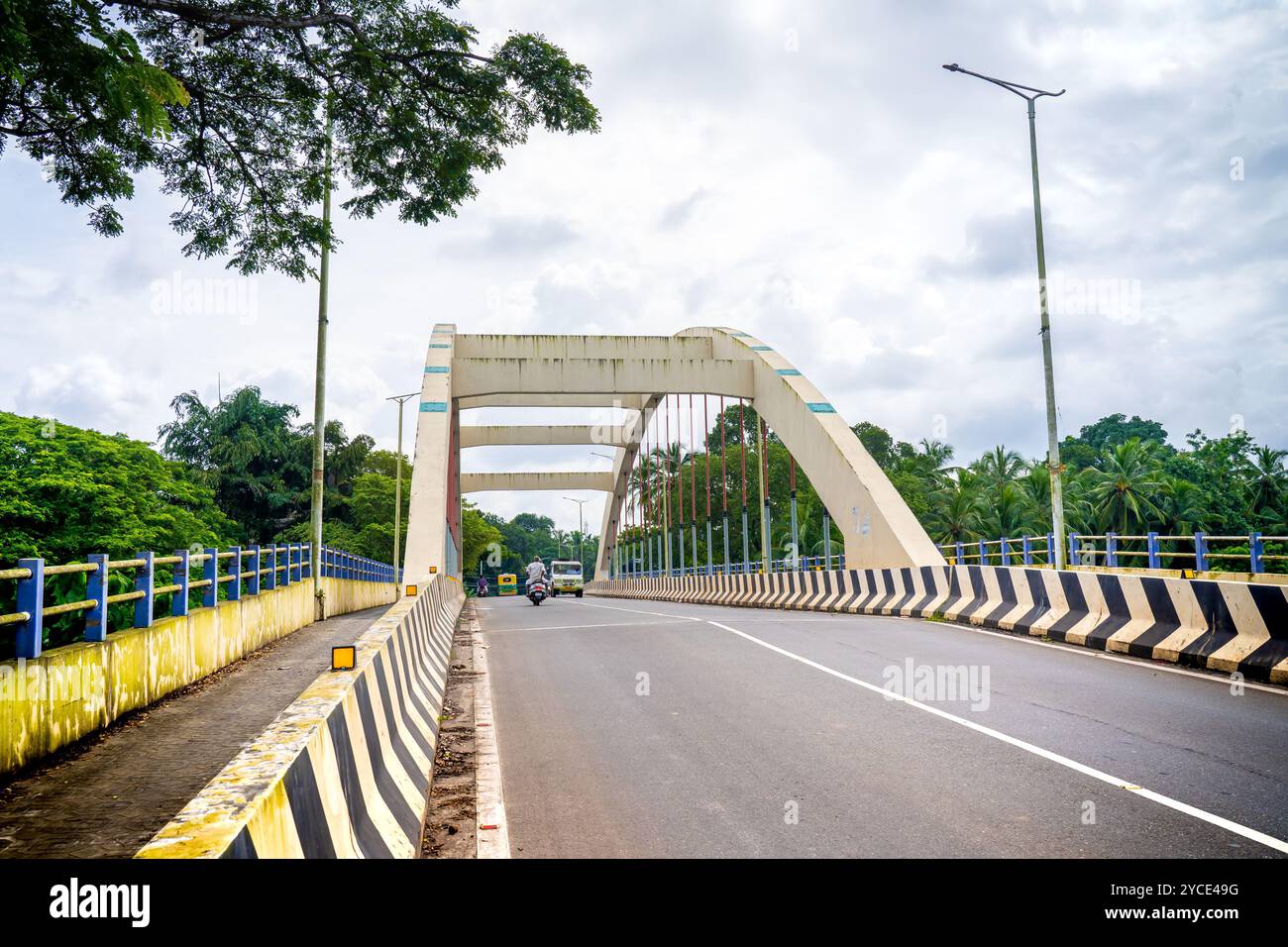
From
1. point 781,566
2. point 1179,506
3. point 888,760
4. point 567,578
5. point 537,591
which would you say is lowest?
point 567,578

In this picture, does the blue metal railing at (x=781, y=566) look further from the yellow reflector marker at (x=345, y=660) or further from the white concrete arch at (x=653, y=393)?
the yellow reflector marker at (x=345, y=660)

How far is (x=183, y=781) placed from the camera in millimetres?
5910

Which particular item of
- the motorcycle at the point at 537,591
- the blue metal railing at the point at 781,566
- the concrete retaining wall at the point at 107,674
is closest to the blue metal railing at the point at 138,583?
the concrete retaining wall at the point at 107,674

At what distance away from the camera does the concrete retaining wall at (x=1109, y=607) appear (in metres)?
8.93

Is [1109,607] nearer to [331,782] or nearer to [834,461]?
[331,782]

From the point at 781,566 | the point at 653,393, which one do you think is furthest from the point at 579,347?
the point at 781,566

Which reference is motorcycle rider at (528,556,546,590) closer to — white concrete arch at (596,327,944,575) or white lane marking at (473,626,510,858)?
white concrete arch at (596,327,944,575)

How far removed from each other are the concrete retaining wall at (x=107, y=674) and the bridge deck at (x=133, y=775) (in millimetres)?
143

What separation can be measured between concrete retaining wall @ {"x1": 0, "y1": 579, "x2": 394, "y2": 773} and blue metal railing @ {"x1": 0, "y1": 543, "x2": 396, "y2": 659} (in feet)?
0.50

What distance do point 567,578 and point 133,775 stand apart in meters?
53.7

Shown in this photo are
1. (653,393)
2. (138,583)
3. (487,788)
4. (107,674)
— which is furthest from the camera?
(653,393)

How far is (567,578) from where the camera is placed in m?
59.6

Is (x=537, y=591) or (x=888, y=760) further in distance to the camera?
(x=537, y=591)

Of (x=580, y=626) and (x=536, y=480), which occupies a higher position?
(x=536, y=480)
